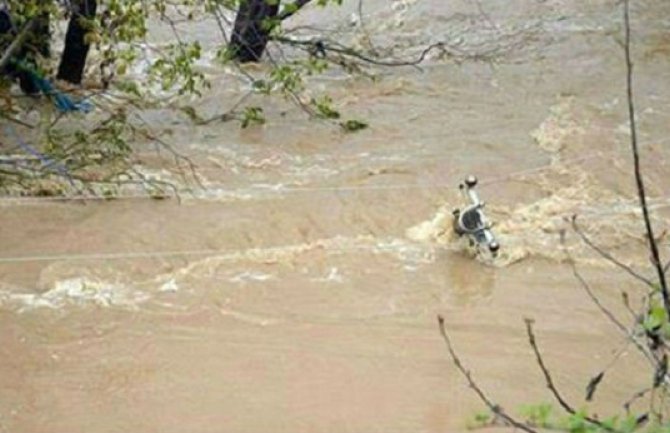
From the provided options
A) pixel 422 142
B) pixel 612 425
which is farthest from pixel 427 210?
pixel 612 425

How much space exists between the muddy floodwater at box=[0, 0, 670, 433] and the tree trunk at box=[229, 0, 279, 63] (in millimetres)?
1180

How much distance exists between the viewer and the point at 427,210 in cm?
746

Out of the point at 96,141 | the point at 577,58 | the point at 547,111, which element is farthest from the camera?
the point at 577,58

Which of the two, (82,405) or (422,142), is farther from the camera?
(422,142)

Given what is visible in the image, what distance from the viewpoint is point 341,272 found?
6480mm

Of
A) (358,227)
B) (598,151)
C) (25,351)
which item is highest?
(598,151)

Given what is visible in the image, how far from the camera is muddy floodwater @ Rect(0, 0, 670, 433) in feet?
16.6

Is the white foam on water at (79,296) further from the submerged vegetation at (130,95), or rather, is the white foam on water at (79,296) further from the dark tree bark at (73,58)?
the dark tree bark at (73,58)

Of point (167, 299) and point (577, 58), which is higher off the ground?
point (577, 58)

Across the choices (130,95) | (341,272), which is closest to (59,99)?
(130,95)

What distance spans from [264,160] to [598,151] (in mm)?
2452

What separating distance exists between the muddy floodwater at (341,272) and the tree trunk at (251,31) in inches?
46.4

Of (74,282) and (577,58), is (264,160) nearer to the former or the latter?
(74,282)

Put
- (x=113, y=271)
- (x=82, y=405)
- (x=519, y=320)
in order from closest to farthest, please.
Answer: (x=82, y=405)
(x=519, y=320)
(x=113, y=271)
